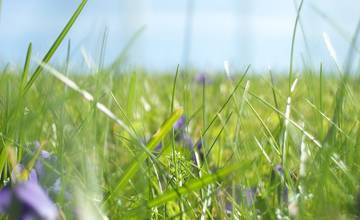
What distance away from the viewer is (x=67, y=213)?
2.65 feet

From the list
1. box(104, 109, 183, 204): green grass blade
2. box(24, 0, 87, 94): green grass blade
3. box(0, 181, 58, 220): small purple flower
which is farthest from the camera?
box(24, 0, 87, 94): green grass blade

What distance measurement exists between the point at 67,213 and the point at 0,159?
0.16 m

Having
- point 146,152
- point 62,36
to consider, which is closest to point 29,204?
point 146,152

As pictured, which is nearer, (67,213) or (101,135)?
(67,213)

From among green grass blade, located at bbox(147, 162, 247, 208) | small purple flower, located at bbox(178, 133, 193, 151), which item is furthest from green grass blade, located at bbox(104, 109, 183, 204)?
small purple flower, located at bbox(178, 133, 193, 151)

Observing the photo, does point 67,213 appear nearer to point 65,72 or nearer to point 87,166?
point 87,166

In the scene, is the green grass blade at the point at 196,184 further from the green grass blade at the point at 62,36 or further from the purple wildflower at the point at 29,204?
the green grass blade at the point at 62,36

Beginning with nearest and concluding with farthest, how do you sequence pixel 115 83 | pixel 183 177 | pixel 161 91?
pixel 183 177, pixel 115 83, pixel 161 91

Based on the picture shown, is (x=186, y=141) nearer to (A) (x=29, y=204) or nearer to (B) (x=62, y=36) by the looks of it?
(B) (x=62, y=36)

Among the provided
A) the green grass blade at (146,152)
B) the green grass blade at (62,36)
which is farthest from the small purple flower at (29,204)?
the green grass blade at (62,36)

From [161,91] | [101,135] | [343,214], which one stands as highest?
[343,214]

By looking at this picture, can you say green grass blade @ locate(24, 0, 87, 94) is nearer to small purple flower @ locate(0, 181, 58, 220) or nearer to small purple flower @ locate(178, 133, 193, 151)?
small purple flower @ locate(178, 133, 193, 151)

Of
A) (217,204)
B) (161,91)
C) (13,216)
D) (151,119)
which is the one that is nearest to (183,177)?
(217,204)

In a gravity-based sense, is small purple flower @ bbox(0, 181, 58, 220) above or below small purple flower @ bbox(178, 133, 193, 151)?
above
